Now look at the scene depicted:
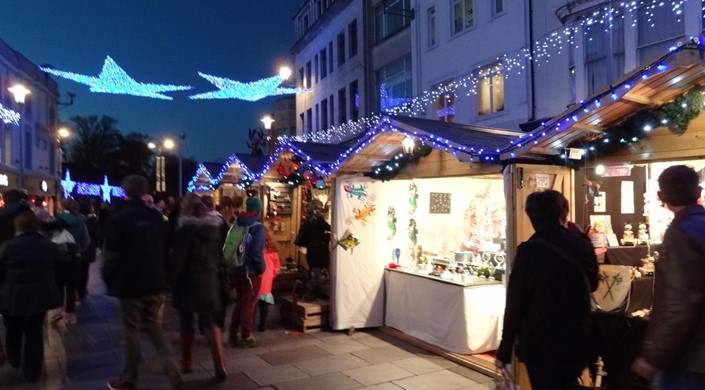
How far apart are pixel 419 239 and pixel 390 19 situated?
13423mm

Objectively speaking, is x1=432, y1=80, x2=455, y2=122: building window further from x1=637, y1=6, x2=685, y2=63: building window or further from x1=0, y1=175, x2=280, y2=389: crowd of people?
x1=0, y1=175, x2=280, y2=389: crowd of people

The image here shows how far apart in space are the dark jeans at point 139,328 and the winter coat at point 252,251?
184 centimetres

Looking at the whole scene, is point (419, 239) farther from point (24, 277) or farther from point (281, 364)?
point (24, 277)

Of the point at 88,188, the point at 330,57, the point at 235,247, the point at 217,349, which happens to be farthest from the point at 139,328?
the point at 88,188

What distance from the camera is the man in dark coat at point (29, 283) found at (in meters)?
4.93

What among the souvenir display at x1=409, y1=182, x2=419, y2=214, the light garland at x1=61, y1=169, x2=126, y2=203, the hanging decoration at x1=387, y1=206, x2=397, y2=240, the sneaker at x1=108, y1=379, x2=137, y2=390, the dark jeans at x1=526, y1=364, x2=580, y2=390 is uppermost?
the light garland at x1=61, y1=169, x2=126, y2=203

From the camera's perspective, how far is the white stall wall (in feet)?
24.6

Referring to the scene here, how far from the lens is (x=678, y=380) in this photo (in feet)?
7.28

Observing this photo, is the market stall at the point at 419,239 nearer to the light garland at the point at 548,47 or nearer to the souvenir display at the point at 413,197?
the souvenir display at the point at 413,197

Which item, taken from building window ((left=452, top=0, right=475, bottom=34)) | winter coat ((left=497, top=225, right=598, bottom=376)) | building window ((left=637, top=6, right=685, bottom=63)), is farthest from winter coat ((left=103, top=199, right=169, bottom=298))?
building window ((left=452, top=0, right=475, bottom=34))

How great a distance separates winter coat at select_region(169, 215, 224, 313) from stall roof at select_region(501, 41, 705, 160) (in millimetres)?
2928

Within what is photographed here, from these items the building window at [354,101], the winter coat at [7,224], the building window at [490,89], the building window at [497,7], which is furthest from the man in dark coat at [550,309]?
the building window at [354,101]

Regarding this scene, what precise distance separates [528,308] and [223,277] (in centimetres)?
351

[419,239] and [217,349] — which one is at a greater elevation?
[419,239]
